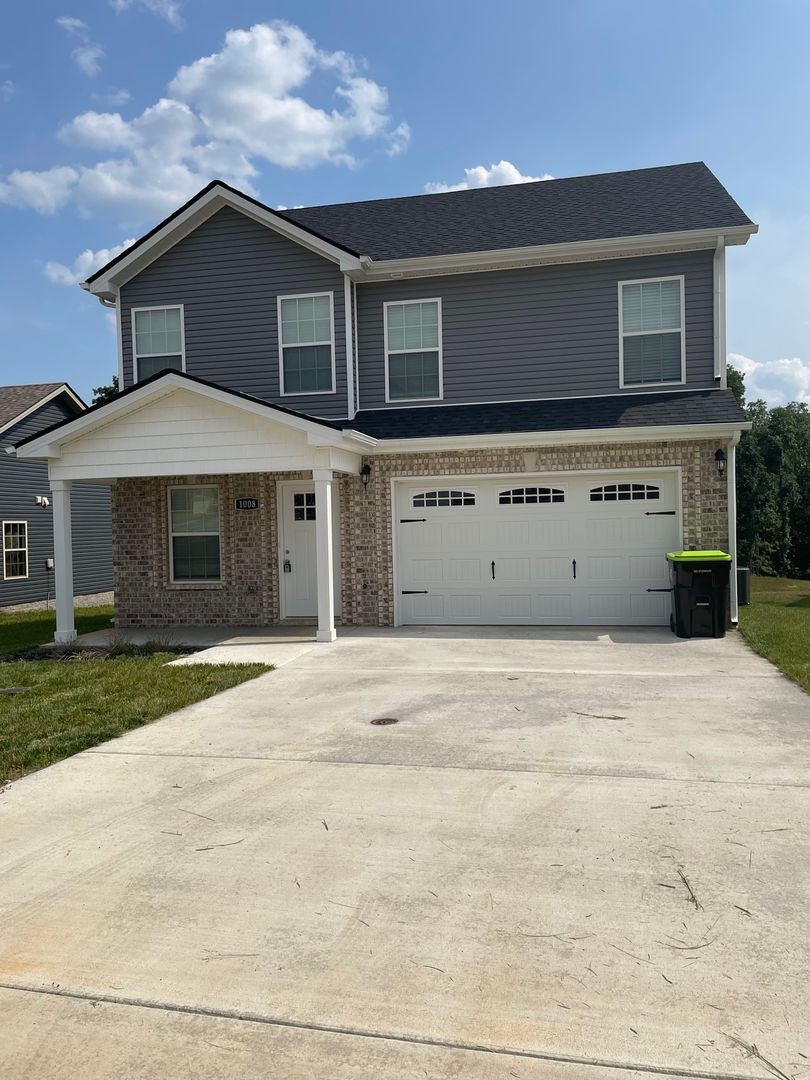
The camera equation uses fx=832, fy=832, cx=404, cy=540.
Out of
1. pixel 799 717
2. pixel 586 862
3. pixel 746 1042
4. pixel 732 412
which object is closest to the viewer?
pixel 746 1042

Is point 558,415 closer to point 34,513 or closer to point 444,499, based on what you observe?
point 444,499

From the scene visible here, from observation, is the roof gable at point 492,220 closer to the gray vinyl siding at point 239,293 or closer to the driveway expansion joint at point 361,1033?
the gray vinyl siding at point 239,293

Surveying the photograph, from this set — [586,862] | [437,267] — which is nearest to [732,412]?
[437,267]

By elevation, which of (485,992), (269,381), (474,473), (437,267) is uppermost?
(437,267)

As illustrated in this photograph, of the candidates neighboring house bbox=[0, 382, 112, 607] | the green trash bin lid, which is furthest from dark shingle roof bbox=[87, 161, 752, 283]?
neighboring house bbox=[0, 382, 112, 607]

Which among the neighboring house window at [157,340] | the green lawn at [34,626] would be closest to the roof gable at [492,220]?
the neighboring house window at [157,340]

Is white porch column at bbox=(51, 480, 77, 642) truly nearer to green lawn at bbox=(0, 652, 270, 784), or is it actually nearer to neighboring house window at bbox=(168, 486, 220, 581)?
green lawn at bbox=(0, 652, 270, 784)

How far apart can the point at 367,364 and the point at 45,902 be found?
11.2 m

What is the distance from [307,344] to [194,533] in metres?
3.73

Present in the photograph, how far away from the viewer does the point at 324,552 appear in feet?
38.1

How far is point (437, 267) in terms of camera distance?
13531mm

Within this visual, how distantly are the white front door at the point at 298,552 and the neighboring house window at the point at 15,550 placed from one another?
10.5 metres

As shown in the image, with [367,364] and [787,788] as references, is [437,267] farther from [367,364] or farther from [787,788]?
[787,788]

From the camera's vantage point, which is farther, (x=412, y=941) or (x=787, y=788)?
(x=787, y=788)
